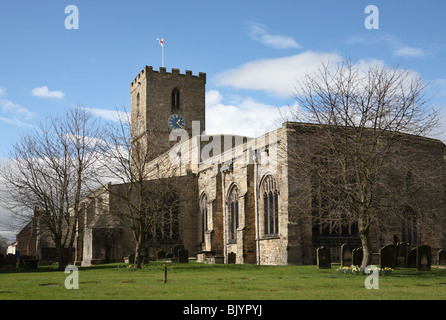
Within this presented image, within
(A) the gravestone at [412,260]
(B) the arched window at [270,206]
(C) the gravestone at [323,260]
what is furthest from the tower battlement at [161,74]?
(A) the gravestone at [412,260]

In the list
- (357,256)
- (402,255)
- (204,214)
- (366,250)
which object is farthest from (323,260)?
(204,214)

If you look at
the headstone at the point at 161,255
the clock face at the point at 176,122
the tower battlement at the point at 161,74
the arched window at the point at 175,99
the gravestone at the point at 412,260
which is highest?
the tower battlement at the point at 161,74

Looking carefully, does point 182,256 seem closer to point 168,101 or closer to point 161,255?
point 161,255

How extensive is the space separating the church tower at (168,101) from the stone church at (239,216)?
716 cm

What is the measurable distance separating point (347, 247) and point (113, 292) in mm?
11411

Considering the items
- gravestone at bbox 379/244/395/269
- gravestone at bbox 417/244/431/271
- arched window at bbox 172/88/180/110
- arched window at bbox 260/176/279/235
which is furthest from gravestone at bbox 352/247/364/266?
arched window at bbox 172/88/180/110

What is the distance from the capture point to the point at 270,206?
27609 mm

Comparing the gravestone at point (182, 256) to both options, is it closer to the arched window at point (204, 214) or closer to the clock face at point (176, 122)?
the arched window at point (204, 214)

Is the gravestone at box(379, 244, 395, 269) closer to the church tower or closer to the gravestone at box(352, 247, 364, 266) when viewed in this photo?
the gravestone at box(352, 247, 364, 266)

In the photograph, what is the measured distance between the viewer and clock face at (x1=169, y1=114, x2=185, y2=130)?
2077 inches

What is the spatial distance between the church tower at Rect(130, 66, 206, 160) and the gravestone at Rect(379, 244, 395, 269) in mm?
34042

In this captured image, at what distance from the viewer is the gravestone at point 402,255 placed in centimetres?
2048
